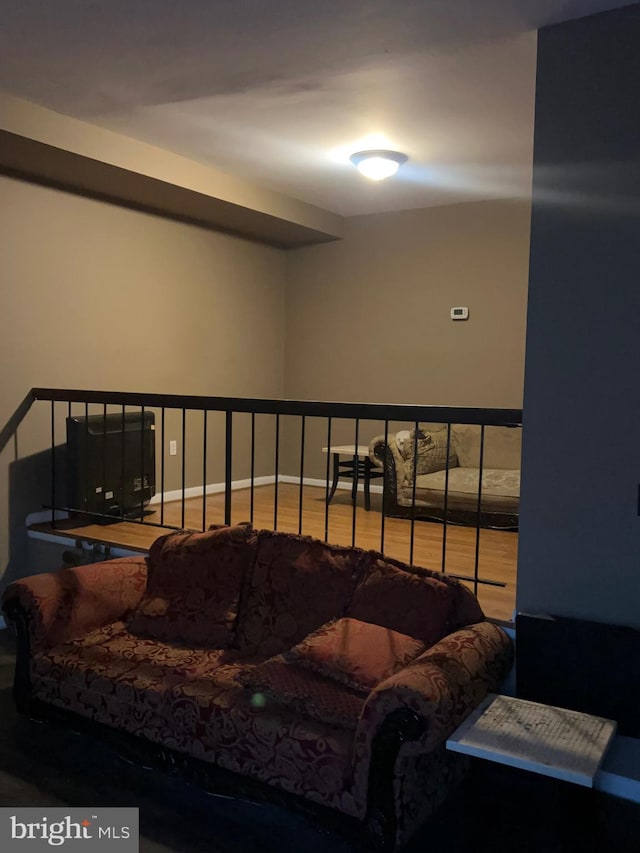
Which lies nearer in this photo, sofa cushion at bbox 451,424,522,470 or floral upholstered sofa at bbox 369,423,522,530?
floral upholstered sofa at bbox 369,423,522,530

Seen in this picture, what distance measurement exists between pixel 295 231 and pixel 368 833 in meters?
4.70

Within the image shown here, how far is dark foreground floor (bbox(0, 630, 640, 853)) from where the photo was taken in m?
2.21

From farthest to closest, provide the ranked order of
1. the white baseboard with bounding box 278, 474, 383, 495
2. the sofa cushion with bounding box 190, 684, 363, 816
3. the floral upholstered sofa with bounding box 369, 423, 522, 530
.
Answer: the white baseboard with bounding box 278, 474, 383, 495, the floral upholstered sofa with bounding box 369, 423, 522, 530, the sofa cushion with bounding box 190, 684, 363, 816

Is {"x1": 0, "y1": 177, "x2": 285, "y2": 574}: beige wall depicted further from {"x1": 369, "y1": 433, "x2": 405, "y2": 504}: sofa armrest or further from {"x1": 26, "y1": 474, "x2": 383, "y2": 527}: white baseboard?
{"x1": 369, "y1": 433, "x2": 405, "y2": 504}: sofa armrest

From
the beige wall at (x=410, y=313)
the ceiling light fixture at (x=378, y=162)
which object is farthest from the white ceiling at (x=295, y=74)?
the beige wall at (x=410, y=313)

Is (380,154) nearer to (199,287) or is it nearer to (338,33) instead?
(338,33)

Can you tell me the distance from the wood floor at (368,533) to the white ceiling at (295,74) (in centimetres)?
204

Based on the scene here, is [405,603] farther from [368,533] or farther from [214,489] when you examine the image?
[214,489]

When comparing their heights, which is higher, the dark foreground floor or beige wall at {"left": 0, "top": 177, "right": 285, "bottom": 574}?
beige wall at {"left": 0, "top": 177, "right": 285, "bottom": 574}

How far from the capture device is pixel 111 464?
4488 mm

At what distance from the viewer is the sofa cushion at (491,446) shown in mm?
5379

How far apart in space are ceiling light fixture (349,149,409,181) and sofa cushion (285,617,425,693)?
114 inches

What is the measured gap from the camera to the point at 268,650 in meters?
2.86

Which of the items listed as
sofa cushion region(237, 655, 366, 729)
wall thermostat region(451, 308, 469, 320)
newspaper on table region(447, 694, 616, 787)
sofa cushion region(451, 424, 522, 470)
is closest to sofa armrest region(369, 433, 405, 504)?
sofa cushion region(451, 424, 522, 470)
